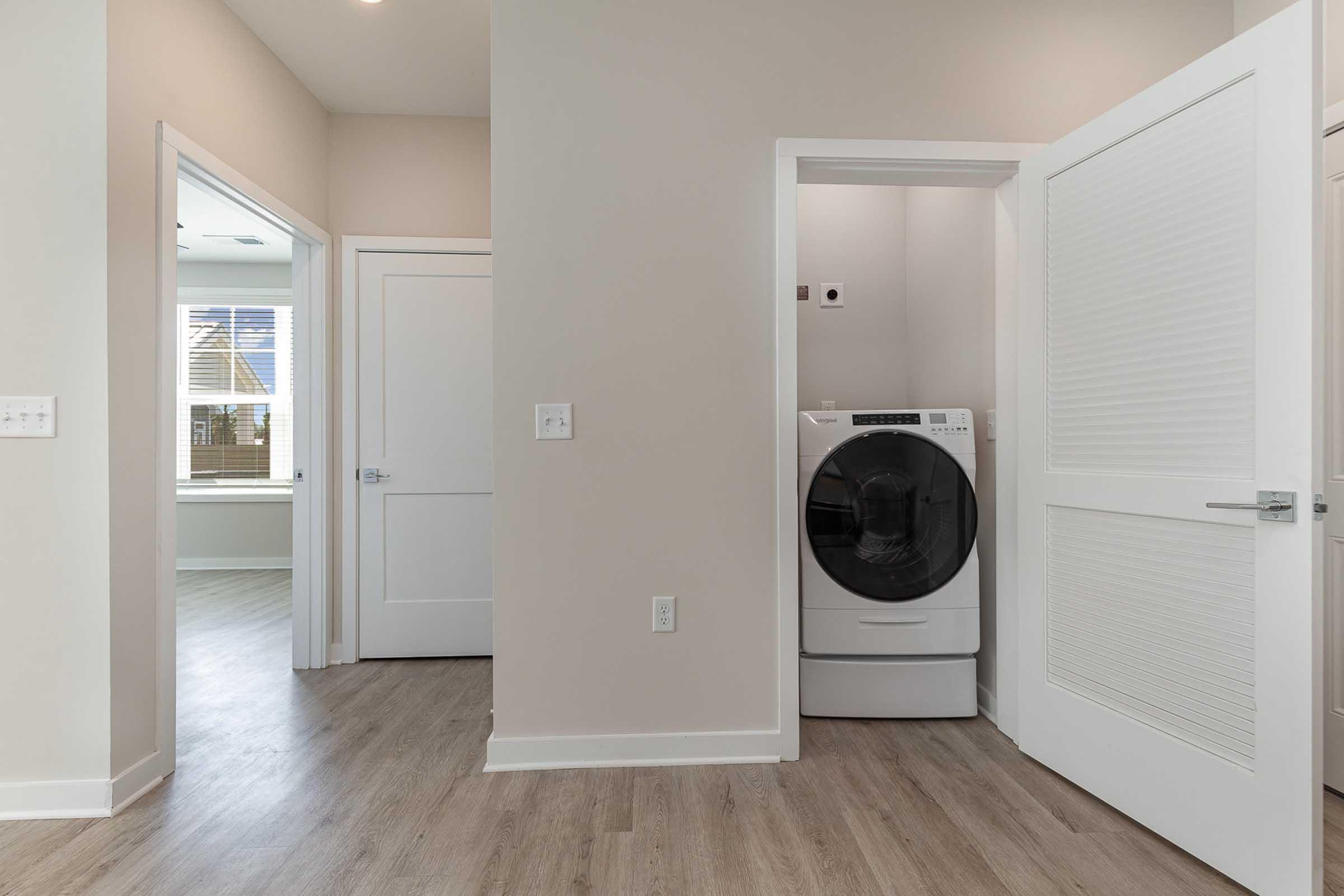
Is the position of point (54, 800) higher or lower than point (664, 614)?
lower

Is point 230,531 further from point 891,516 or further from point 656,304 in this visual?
point 891,516

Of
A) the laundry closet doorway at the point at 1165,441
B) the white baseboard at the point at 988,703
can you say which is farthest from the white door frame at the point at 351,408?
the white baseboard at the point at 988,703

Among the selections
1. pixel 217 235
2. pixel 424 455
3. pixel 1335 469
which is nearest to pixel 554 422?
pixel 424 455

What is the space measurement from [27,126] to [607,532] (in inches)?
75.6

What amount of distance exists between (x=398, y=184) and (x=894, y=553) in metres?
2.75

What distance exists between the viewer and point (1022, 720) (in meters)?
2.24

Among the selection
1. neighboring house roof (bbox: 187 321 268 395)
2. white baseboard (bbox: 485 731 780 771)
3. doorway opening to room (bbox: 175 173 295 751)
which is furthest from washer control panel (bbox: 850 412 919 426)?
neighboring house roof (bbox: 187 321 268 395)

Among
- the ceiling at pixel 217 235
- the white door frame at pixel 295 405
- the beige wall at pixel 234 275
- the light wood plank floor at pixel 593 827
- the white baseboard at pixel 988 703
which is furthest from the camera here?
the beige wall at pixel 234 275

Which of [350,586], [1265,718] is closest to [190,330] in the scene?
[350,586]

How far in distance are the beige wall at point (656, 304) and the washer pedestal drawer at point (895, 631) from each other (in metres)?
0.36

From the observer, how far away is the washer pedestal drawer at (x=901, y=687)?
2.54 metres

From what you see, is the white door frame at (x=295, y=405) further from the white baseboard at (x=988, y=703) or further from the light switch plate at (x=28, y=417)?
the white baseboard at (x=988, y=703)

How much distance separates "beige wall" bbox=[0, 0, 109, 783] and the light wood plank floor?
31 cm

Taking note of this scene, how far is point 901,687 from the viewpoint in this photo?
8.35 ft
